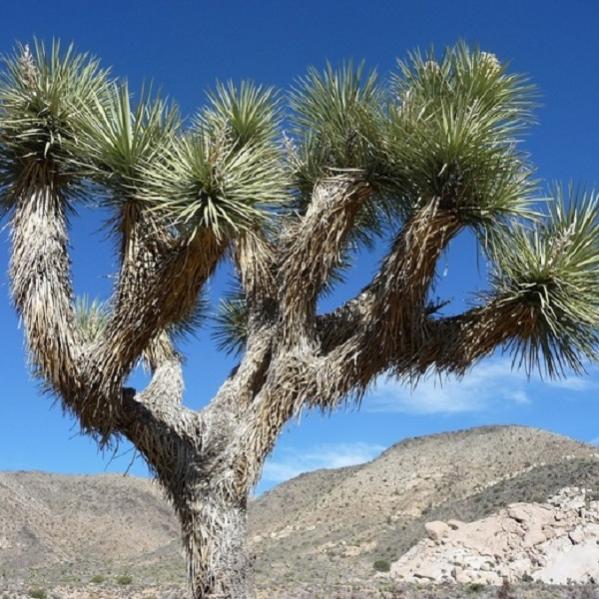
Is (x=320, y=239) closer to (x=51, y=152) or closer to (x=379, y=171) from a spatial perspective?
(x=379, y=171)

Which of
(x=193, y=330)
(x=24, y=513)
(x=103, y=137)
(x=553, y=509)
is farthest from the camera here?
(x=24, y=513)

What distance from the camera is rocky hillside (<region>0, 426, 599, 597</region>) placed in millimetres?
30125

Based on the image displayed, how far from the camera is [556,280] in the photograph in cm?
889

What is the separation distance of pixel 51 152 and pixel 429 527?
76.4ft

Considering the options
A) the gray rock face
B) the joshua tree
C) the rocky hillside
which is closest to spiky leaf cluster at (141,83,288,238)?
the joshua tree

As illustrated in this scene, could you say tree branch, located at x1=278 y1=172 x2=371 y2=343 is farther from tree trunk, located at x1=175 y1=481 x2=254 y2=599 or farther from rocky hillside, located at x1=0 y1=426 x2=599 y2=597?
rocky hillside, located at x1=0 y1=426 x2=599 y2=597

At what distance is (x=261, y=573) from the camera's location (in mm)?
27141

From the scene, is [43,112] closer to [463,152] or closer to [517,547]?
[463,152]

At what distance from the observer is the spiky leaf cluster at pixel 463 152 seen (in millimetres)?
8781

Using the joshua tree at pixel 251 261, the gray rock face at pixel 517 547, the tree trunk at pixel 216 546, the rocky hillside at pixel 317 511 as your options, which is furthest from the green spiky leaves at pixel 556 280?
the gray rock face at pixel 517 547

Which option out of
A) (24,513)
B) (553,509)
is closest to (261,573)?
(553,509)

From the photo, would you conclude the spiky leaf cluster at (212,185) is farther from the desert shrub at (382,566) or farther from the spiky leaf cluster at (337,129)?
the desert shrub at (382,566)

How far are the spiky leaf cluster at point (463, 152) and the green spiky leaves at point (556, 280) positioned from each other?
0.37m

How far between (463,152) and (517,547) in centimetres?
2125
